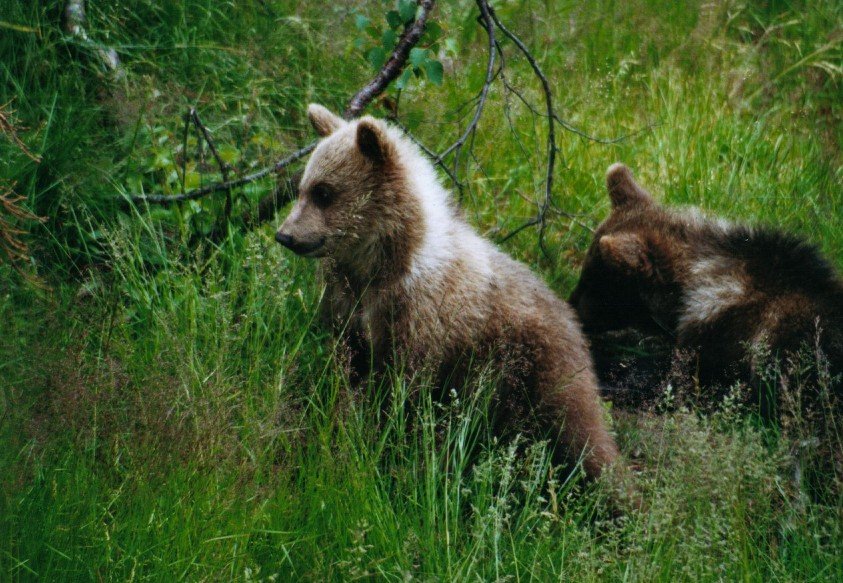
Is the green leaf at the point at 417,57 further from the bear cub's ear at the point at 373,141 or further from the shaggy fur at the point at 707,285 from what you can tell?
the shaggy fur at the point at 707,285

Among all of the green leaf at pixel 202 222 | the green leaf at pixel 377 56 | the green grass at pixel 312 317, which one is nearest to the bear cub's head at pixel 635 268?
the green grass at pixel 312 317

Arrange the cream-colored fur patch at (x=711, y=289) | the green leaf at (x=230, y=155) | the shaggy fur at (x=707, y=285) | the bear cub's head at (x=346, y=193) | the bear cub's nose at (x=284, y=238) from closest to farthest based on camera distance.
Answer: the bear cub's nose at (x=284, y=238)
the bear cub's head at (x=346, y=193)
the shaggy fur at (x=707, y=285)
the cream-colored fur patch at (x=711, y=289)
the green leaf at (x=230, y=155)

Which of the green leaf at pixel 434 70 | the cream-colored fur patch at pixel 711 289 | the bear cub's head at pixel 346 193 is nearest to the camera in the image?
the bear cub's head at pixel 346 193

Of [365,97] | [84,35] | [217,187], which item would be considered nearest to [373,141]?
[365,97]

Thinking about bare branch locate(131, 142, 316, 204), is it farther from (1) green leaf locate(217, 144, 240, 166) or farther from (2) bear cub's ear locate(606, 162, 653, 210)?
(2) bear cub's ear locate(606, 162, 653, 210)

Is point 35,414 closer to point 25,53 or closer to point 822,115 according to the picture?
point 25,53

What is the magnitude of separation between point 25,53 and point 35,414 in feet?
9.64

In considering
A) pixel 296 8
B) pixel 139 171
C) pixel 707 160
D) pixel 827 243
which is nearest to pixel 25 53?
pixel 139 171

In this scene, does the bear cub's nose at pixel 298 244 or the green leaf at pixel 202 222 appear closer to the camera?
the bear cub's nose at pixel 298 244

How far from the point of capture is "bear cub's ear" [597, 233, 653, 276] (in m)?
5.23

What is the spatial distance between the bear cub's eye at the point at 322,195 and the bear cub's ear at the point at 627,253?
1546 millimetres

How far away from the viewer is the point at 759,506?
3428 mm

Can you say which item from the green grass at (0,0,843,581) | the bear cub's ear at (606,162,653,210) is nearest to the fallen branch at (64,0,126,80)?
the green grass at (0,0,843,581)

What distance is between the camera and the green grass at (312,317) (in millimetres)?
3111
